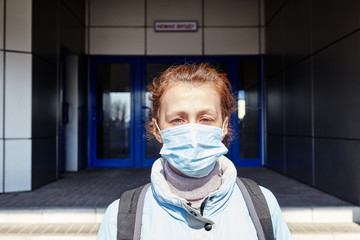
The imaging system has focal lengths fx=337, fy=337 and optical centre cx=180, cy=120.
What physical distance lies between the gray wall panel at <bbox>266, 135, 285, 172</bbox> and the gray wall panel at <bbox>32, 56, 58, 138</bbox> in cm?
442

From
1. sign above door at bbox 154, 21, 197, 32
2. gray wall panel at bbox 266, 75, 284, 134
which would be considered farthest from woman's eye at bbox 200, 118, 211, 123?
sign above door at bbox 154, 21, 197, 32

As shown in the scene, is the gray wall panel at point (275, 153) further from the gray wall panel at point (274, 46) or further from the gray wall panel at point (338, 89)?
the gray wall panel at point (338, 89)

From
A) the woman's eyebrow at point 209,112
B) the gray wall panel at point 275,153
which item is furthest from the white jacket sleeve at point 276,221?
the gray wall panel at point 275,153

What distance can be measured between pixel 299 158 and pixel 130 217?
207 inches

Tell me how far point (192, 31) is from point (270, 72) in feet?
6.82

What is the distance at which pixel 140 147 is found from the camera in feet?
27.0

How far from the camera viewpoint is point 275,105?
7.22 m

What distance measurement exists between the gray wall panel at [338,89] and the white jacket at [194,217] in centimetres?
337

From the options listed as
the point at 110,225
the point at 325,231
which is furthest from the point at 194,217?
the point at 325,231

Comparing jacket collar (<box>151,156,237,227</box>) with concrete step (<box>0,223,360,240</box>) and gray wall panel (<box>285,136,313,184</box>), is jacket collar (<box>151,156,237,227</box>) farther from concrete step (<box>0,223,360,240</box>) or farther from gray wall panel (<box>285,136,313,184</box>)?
gray wall panel (<box>285,136,313,184</box>)

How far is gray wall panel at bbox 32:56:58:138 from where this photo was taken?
5340 mm

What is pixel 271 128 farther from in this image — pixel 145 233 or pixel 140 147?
pixel 145 233

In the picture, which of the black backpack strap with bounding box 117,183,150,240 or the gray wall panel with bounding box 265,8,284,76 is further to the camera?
the gray wall panel with bounding box 265,8,284,76

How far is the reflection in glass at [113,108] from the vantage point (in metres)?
8.25
